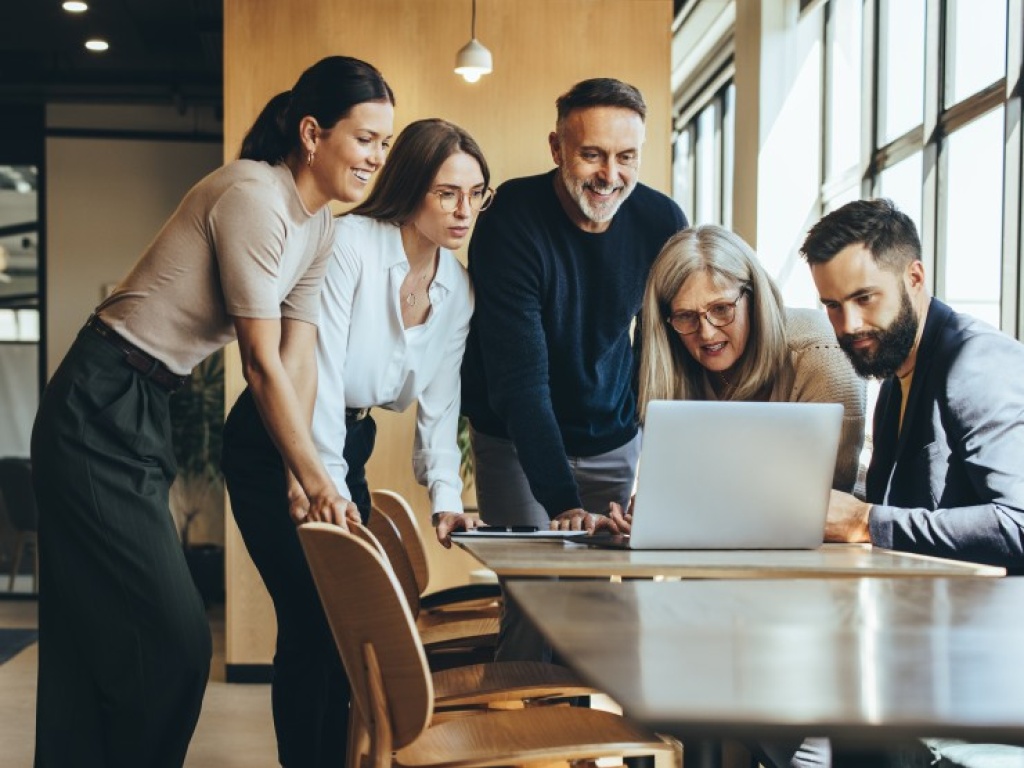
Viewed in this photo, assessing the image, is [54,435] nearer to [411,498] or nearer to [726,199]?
[411,498]

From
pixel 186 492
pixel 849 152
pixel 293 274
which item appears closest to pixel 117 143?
pixel 186 492

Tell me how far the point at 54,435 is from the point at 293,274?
22.3 inches

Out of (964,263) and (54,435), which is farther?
(964,263)

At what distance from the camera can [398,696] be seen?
177 centimetres

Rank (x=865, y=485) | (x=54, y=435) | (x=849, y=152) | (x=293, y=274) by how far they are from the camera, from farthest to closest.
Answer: (x=849, y=152) → (x=865, y=485) → (x=293, y=274) → (x=54, y=435)

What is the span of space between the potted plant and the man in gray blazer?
6228 mm

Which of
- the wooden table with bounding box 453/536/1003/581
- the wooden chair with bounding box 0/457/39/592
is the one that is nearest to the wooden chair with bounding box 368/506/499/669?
the wooden table with bounding box 453/536/1003/581

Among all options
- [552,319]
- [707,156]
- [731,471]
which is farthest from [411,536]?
[707,156]

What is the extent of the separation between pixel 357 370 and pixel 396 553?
1.42ft

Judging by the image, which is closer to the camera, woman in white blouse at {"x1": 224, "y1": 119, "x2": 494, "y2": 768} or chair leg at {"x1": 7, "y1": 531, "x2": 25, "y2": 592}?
woman in white blouse at {"x1": 224, "y1": 119, "x2": 494, "y2": 768}

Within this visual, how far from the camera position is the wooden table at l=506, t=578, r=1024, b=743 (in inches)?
39.1

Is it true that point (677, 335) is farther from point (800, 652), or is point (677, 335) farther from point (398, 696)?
point (800, 652)

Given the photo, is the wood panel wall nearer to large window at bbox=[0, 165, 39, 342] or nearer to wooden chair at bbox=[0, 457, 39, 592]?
wooden chair at bbox=[0, 457, 39, 592]

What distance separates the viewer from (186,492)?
338 inches
